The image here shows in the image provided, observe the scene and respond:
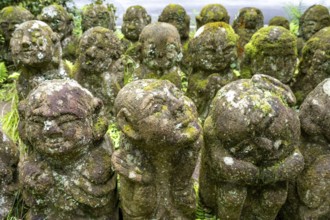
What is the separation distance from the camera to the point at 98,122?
3.71 meters

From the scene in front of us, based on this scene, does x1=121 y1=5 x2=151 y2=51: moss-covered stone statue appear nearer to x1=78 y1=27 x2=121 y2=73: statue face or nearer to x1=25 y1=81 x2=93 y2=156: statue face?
x1=78 y1=27 x2=121 y2=73: statue face

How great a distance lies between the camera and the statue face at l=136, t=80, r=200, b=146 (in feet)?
10.5

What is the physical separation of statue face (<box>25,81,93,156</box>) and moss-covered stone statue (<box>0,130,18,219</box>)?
1.54 feet

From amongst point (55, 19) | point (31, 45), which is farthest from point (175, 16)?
point (31, 45)

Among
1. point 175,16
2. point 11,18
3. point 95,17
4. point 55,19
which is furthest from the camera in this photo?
point 95,17

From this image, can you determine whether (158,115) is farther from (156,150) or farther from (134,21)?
(134,21)

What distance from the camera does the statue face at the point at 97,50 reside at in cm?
639

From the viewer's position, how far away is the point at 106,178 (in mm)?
3715

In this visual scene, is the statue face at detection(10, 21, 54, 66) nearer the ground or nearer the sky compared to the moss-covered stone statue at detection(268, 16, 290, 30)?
nearer the sky

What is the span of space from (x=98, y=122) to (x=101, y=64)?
9.73 feet

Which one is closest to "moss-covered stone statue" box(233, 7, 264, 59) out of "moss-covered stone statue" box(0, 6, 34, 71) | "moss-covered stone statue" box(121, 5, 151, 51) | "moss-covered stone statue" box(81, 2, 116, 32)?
"moss-covered stone statue" box(121, 5, 151, 51)

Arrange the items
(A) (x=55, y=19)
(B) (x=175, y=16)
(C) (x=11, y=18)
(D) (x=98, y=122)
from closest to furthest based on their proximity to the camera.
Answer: (D) (x=98, y=122) → (C) (x=11, y=18) → (A) (x=55, y=19) → (B) (x=175, y=16)

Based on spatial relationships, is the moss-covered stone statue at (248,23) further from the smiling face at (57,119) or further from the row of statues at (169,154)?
the smiling face at (57,119)

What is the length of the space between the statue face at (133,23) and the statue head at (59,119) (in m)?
7.42
